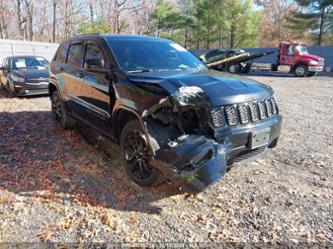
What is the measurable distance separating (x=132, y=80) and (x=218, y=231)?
1.99 m

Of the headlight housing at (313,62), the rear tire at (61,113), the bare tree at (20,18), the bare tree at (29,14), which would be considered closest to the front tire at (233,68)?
the headlight housing at (313,62)

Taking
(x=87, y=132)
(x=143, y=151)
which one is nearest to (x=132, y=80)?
(x=143, y=151)

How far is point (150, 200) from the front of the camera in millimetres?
3506

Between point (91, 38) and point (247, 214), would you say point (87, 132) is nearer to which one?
point (91, 38)

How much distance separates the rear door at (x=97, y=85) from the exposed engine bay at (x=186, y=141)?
1100 mm

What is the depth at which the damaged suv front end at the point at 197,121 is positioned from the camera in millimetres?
2986

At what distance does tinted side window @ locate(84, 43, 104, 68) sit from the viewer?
4328 mm

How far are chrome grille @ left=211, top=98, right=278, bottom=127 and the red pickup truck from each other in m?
16.4

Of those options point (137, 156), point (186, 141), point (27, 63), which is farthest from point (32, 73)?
point (186, 141)

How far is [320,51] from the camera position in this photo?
78.0 feet

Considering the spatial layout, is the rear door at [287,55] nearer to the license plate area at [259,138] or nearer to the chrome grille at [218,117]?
the license plate area at [259,138]

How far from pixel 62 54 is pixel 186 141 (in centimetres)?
411

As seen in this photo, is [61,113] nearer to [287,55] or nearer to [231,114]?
[231,114]

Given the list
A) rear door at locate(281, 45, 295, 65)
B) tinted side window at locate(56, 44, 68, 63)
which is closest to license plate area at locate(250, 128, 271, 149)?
tinted side window at locate(56, 44, 68, 63)
